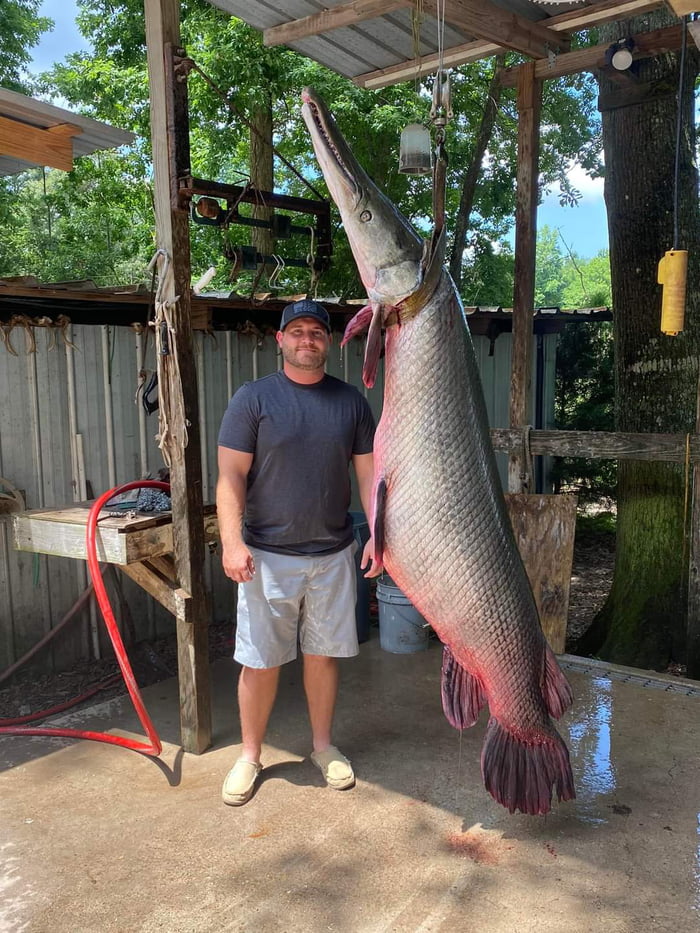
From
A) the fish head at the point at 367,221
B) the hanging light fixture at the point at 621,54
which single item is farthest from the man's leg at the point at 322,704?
the hanging light fixture at the point at 621,54

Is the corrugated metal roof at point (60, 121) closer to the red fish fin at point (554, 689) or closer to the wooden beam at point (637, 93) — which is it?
the wooden beam at point (637, 93)

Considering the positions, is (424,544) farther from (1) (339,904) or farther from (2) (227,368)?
(2) (227,368)

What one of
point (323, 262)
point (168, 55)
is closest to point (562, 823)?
point (323, 262)

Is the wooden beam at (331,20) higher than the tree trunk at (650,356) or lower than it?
higher

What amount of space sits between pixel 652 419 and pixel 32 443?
4.03m

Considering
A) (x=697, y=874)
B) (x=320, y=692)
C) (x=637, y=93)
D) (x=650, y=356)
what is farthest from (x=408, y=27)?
Result: (x=697, y=874)

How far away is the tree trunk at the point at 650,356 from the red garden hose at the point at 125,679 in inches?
123

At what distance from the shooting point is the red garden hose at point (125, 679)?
3.47 meters

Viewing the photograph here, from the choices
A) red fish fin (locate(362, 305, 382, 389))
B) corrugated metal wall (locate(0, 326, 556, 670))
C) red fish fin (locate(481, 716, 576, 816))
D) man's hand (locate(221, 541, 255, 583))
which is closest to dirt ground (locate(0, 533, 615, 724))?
corrugated metal wall (locate(0, 326, 556, 670))

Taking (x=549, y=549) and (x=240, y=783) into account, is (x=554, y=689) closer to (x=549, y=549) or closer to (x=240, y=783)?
(x=240, y=783)

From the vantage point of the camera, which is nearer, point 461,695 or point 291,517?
point 461,695

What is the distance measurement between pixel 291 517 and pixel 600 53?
3.45 m

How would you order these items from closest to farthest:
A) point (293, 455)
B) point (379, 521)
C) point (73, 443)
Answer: point (379, 521)
point (293, 455)
point (73, 443)

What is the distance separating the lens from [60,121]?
4016mm
